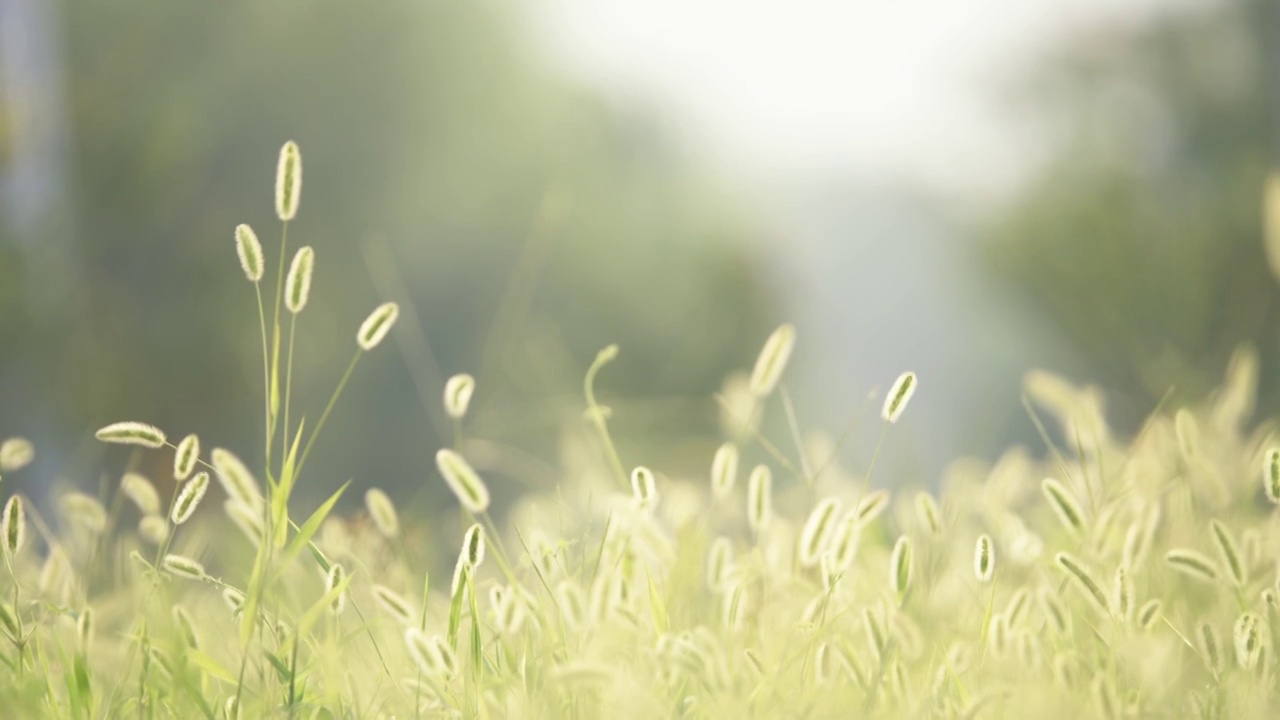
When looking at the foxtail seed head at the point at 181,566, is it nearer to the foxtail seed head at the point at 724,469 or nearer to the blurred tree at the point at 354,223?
the foxtail seed head at the point at 724,469

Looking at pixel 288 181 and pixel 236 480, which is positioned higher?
pixel 288 181

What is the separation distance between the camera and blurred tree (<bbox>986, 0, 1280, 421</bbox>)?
5012 millimetres

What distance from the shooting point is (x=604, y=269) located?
948 centimetres

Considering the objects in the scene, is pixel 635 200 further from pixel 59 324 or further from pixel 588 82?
pixel 59 324

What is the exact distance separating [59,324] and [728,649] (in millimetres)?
5751

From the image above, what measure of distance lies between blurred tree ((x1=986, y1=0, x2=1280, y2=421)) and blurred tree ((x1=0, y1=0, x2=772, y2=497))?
2.27 metres

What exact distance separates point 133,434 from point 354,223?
8370 mm

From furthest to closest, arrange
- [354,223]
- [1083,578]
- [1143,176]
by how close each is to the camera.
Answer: [354,223] → [1143,176] → [1083,578]

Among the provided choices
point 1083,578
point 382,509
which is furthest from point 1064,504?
point 382,509

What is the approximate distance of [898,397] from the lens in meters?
0.76

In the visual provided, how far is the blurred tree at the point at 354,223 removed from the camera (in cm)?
726

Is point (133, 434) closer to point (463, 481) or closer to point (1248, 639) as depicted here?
point (463, 481)

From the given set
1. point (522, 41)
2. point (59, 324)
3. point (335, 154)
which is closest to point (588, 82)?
point (522, 41)

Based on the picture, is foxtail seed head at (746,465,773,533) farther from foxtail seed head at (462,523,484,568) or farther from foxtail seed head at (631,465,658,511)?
foxtail seed head at (462,523,484,568)
